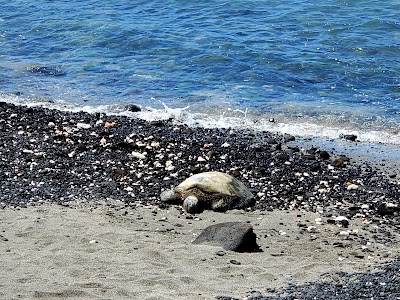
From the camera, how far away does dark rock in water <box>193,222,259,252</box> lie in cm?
916

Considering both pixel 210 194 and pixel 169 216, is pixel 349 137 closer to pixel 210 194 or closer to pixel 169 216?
pixel 210 194

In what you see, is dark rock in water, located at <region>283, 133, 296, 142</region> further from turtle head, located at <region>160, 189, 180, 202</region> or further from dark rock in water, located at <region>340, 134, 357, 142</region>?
turtle head, located at <region>160, 189, 180, 202</region>

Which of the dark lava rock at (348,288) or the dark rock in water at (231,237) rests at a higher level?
the dark rock in water at (231,237)

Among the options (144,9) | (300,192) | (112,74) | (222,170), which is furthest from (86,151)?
(144,9)

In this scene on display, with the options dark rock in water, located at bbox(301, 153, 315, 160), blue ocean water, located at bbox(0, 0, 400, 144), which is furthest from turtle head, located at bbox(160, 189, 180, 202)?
blue ocean water, located at bbox(0, 0, 400, 144)

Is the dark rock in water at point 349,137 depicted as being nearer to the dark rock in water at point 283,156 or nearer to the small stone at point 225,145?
the dark rock in water at point 283,156

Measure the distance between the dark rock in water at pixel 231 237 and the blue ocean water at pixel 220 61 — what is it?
555 cm

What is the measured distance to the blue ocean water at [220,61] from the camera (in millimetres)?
15922

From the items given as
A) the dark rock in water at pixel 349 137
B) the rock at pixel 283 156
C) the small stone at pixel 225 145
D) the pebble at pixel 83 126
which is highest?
the pebble at pixel 83 126

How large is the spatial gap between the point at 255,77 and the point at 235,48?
2033mm

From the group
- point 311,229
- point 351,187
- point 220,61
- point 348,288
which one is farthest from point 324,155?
point 220,61

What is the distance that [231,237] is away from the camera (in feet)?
30.4

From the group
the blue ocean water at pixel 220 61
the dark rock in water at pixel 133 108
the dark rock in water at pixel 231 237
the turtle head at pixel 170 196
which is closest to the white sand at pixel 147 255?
the dark rock in water at pixel 231 237

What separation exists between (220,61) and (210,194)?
870 centimetres
